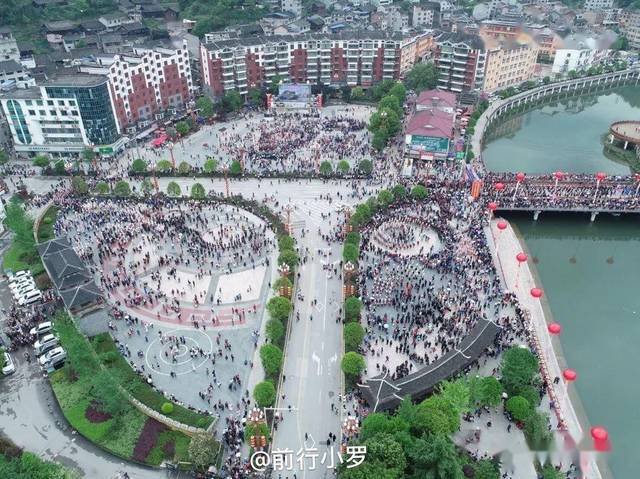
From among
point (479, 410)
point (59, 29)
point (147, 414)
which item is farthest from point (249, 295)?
point (59, 29)

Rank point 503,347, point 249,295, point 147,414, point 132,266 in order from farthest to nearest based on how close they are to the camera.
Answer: point 132,266 < point 249,295 < point 503,347 < point 147,414

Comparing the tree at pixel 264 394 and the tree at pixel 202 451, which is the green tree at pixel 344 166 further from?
the tree at pixel 202 451

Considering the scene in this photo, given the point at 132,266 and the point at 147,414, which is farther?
the point at 132,266

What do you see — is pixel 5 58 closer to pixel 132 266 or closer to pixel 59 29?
pixel 59 29

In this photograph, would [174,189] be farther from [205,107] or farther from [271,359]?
[271,359]

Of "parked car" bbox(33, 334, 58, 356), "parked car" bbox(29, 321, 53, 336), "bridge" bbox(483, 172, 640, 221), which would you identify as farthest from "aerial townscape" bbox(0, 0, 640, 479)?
"bridge" bbox(483, 172, 640, 221)

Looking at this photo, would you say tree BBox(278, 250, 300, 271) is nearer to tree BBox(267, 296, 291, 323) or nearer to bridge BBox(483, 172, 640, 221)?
tree BBox(267, 296, 291, 323)
